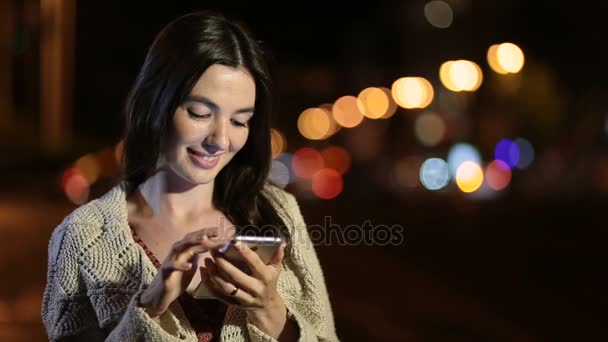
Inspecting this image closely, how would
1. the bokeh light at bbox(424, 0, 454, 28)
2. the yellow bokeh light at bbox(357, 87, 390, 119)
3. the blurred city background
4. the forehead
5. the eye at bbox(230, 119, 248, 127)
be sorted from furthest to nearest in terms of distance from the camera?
1. the yellow bokeh light at bbox(357, 87, 390, 119)
2. the bokeh light at bbox(424, 0, 454, 28)
3. the blurred city background
4. the eye at bbox(230, 119, 248, 127)
5. the forehead

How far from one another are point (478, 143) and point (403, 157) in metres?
3.58

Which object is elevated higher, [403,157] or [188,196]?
[188,196]

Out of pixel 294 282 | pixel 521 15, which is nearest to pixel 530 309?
pixel 294 282

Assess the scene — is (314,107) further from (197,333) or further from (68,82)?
(197,333)

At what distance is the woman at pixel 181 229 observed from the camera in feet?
8.16

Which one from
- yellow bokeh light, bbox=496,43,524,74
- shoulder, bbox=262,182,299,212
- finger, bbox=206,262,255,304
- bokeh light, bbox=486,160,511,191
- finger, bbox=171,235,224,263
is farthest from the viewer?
bokeh light, bbox=486,160,511,191

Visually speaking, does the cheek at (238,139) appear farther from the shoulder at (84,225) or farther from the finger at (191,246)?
the finger at (191,246)

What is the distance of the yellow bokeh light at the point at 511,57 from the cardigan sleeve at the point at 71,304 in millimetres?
22987

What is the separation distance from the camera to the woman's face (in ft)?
8.89

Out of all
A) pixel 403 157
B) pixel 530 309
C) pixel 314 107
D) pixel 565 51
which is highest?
pixel 565 51

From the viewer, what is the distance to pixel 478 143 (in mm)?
35250

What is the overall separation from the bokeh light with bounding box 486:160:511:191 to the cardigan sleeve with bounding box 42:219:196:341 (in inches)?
959

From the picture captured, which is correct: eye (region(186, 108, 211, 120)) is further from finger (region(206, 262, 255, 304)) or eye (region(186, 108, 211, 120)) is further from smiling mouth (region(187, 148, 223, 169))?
finger (region(206, 262, 255, 304))

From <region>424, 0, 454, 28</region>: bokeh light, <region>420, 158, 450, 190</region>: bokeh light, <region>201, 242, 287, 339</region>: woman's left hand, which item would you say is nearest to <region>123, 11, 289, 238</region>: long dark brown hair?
<region>201, 242, 287, 339</region>: woman's left hand
